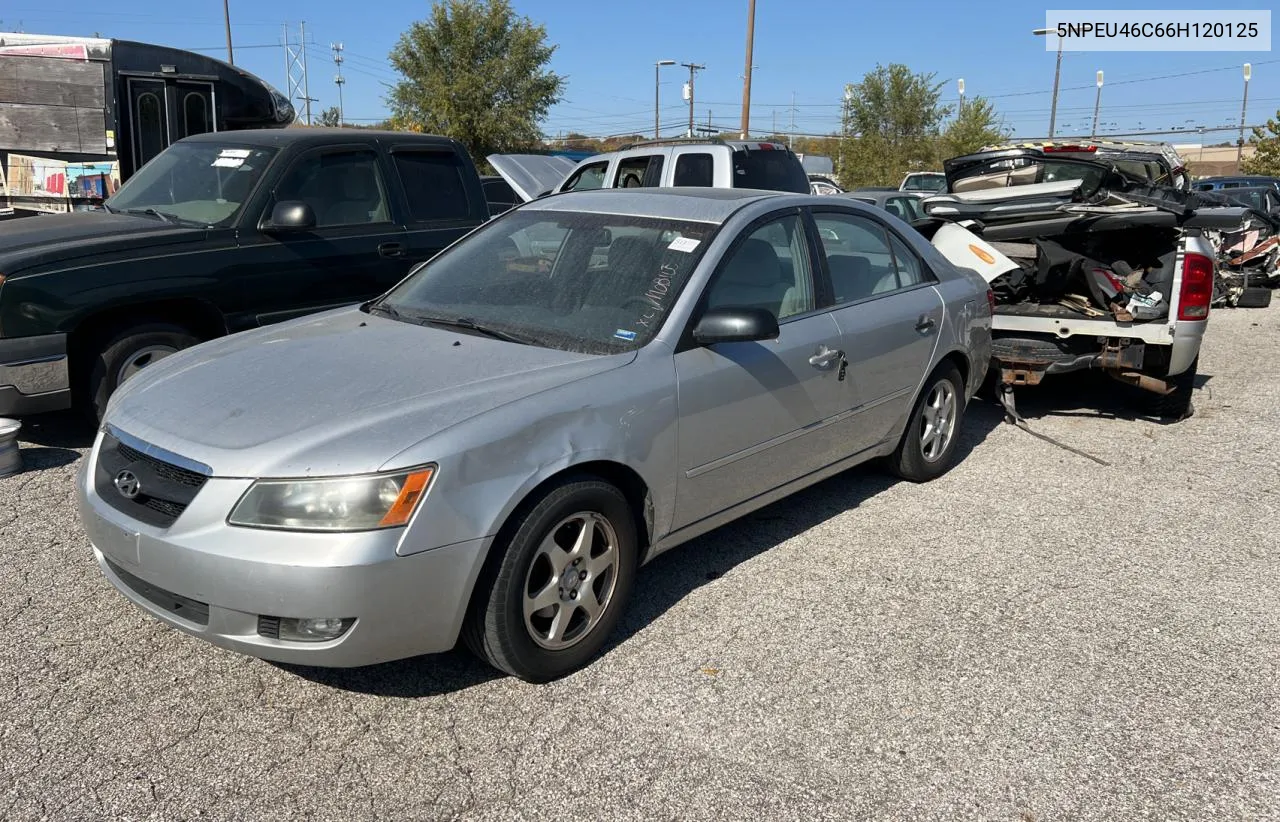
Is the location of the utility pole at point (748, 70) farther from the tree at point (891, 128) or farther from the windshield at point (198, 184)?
the windshield at point (198, 184)

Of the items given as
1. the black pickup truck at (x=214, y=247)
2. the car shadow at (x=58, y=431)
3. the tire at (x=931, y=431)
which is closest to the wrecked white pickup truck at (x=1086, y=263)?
the tire at (x=931, y=431)

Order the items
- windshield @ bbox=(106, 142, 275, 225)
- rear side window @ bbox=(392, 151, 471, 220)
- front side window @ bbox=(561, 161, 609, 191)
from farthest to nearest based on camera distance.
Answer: front side window @ bbox=(561, 161, 609, 191) → rear side window @ bbox=(392, 151, 471, 220) → windshield @ bbox=(106, 142, 275, 225)

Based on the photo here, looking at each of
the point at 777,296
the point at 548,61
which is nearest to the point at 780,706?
the point at 777,296

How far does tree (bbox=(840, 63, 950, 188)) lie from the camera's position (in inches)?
1320

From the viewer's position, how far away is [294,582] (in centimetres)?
281

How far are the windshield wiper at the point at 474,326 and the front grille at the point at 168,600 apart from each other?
4.63ft

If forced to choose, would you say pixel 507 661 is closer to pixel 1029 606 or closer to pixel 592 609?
pixel 592 609

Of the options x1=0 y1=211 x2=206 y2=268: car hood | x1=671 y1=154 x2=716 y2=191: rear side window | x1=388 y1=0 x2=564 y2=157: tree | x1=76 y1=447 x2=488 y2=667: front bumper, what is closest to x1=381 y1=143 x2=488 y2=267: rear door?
x1=0 y1=211 x2=206 y2=268: car hood

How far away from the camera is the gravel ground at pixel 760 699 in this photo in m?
2.84

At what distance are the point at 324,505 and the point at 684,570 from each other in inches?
74.5

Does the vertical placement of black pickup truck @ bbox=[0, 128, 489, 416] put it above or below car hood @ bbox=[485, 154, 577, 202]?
below

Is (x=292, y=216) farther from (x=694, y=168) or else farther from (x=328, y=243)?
(x=694, y=168)

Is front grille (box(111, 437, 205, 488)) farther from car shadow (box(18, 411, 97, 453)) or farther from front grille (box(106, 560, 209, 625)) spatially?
car shadow (box(18, 411, 97, 453))

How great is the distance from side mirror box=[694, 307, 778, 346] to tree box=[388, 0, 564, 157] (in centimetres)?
2657
